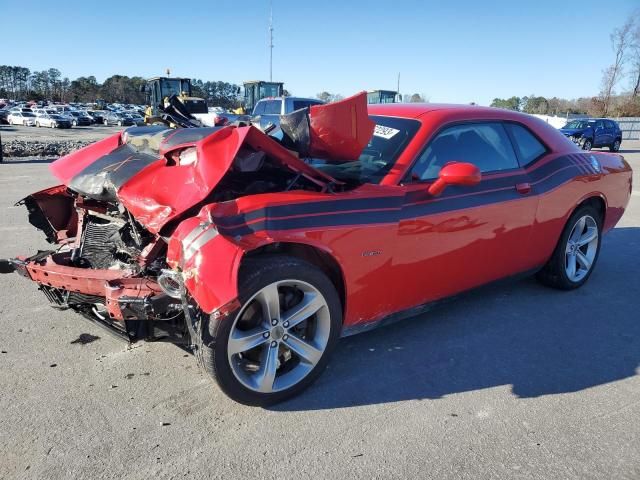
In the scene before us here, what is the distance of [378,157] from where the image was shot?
3371 millimetres

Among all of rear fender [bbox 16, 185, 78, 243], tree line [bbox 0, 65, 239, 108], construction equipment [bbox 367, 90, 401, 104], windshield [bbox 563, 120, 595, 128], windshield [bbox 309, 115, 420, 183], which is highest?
tree line [bbox 0, 65, 239, 108]

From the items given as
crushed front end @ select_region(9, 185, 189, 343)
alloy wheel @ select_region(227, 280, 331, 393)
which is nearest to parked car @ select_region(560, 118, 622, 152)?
alloy wheel @ select_region(227, 280, 331, 393)

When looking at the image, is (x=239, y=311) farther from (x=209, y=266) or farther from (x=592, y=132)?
(x=592, y=132)

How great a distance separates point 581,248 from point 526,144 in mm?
1343

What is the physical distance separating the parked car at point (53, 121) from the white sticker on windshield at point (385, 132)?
43.7 m

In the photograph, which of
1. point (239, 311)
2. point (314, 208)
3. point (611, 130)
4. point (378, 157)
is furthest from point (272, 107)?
point (611, 130)

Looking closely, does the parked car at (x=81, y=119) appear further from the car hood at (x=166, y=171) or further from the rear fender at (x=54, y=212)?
the car hood at (x=166, y=171)

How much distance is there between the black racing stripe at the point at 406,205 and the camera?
2551 millimetres

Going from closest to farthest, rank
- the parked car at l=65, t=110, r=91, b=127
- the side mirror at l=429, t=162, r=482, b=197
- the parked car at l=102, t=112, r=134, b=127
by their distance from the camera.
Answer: the side mirror at l=429, t=162, r=482, b=197 → the parked car at l=65, t=110, r=91, b=127 → the parked car at l=102, t=112, r=134, b=127

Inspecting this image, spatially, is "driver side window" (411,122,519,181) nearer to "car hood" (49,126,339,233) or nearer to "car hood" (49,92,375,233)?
"car hood" (49,92,375,233)

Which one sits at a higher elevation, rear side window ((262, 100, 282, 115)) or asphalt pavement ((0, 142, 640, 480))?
rear side window ((262, 100, 282, 115))

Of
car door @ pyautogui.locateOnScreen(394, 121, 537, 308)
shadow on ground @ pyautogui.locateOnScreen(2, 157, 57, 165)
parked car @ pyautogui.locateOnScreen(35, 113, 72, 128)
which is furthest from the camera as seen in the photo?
parked car @ pyautogui.locateOnScreen(35, 113, 72, 128)

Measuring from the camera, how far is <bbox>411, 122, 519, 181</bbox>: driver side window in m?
3.31

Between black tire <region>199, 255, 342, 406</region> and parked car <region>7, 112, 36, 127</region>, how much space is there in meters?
47.9
